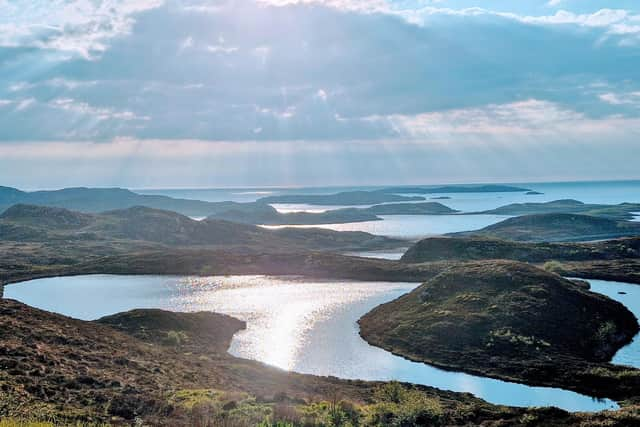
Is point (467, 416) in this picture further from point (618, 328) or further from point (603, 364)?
point (618, 328)

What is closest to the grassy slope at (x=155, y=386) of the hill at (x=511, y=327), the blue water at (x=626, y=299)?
the hill at (x=511, y=327)

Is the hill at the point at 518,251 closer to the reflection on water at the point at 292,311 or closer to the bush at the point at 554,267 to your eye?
the bush at the point at 554,267

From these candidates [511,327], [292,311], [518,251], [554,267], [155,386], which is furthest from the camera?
[518,251]

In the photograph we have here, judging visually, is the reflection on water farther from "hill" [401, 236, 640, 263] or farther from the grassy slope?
"hill" [401, 236, 640, 263]

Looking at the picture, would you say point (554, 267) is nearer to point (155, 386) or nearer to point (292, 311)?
point (292, 311)

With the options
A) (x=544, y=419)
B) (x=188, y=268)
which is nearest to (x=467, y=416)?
(x=544, y=419)

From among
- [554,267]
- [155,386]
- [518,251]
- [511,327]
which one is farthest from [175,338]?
[518,251]

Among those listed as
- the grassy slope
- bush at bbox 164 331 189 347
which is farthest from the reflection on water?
bush at bbox 164 331 189 347
